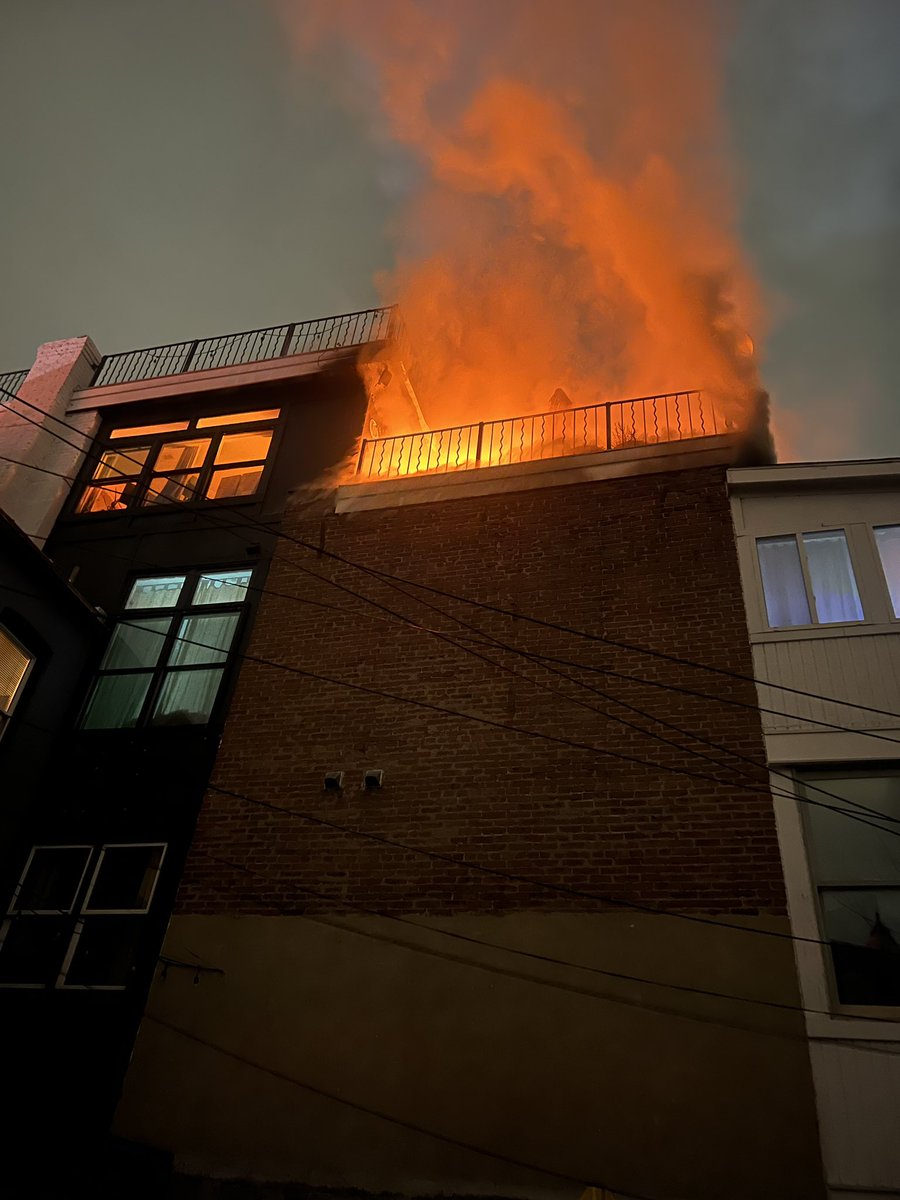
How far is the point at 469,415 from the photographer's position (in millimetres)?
15445

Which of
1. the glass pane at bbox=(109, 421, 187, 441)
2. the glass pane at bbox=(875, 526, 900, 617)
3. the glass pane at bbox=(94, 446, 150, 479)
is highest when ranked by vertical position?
the glass pane at bbox=(109, 421, 187, 441)

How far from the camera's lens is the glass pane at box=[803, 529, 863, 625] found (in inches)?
326

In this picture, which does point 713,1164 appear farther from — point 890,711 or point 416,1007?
point 890,711

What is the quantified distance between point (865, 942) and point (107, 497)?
1151cm

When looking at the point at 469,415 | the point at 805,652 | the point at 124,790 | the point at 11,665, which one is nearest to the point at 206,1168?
the point at 124,790

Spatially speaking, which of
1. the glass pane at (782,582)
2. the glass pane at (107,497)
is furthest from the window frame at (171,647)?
the glass pane at (782,582)

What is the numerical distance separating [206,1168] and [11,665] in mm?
5723

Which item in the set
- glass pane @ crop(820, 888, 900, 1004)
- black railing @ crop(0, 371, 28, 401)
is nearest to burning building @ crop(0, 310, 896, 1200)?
glass pane @ crop(820, 888, 900, 1004)

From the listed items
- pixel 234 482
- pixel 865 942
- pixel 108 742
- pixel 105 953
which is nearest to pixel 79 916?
pixel 105 953

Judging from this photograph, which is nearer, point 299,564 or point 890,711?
point 890,711

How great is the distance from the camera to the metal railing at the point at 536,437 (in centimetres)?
1135

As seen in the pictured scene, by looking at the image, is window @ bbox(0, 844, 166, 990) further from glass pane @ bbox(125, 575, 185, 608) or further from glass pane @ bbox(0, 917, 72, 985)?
glass pane @ bbox(125, 575, 185, 608)

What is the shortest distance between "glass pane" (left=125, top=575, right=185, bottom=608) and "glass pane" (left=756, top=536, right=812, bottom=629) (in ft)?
24.2

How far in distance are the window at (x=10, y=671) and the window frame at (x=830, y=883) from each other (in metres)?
8.46
